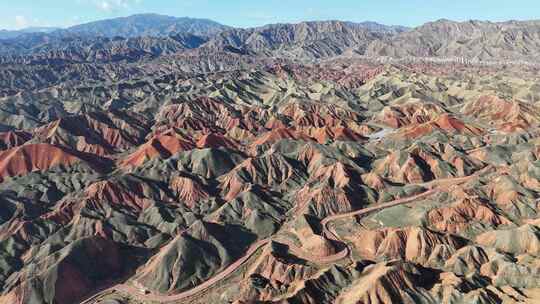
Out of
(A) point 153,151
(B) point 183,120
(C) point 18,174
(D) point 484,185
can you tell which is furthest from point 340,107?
(C) point 18,174

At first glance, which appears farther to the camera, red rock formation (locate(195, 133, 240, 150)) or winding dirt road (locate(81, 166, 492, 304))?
red rock formation (locate(195, 133, 240, 150))

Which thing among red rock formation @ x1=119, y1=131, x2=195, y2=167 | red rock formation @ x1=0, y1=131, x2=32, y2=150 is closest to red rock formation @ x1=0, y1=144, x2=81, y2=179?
red rock formation @ x1=119, y1=131, x2=195, y2=167

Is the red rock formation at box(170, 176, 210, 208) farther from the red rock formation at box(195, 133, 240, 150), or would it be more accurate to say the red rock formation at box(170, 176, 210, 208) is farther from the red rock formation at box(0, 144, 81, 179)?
the red rock formation at box(195, 133, 240, 150)

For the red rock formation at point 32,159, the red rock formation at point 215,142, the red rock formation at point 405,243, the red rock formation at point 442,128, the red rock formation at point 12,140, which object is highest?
the red rock formation at point 442,128

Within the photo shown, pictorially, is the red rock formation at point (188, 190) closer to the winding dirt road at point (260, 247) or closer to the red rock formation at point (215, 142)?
the winding dirt road at point (260, 247)

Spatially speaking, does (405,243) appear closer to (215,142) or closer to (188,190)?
(188,190)

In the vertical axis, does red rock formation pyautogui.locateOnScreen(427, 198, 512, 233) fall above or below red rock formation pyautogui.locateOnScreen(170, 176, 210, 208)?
above

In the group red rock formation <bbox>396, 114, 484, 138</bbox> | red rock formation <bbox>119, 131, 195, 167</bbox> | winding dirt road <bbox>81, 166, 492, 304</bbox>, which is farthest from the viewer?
red rock formation <bbox>396, 114, 484, 138</bbox>

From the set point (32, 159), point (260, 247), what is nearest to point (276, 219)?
point (260, 247)

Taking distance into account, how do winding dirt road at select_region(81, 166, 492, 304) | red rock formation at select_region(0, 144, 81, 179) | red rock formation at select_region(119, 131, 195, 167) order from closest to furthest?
winding dirt road at select_region(81, 166, 492, 304)
red rock formation at select_region(0, 144, 81, 179)
red rock formation at select_region(119, 131, 195, 167)

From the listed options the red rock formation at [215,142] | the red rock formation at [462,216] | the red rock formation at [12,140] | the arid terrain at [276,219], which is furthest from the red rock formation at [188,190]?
the red rock formation at [12,140]

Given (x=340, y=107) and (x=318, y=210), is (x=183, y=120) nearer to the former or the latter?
(x=340, y=107)
